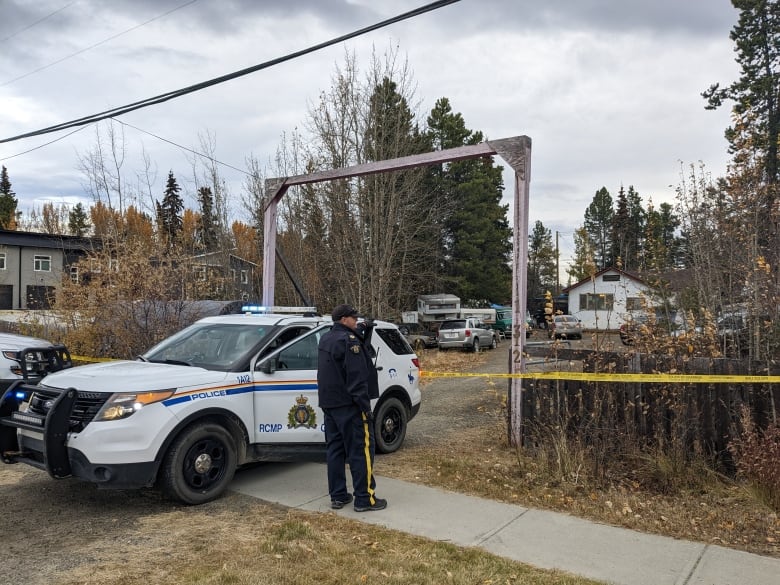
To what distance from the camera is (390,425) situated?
7.89m

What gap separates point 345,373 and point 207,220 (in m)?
22.8

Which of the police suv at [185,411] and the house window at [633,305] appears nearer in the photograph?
the police suv at [185,411]

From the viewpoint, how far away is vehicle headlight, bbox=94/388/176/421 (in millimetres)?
5223

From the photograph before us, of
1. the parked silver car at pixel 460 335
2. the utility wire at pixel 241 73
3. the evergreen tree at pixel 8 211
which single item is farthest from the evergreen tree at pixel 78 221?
the utility wire at pixel 241 73

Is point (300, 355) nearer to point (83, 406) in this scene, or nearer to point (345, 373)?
point (345, 373)

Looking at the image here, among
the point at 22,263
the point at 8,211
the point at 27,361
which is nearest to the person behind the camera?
the point at 27,361

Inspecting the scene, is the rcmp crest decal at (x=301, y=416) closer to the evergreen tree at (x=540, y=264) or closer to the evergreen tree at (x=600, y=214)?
the evergreen tree at (x=540, y=264)

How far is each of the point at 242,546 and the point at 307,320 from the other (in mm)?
2888

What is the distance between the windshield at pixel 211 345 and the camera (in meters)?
6.46

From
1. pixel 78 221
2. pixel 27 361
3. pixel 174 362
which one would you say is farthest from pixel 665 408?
pixel 78 221

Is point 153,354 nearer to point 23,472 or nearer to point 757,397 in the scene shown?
point 23,472

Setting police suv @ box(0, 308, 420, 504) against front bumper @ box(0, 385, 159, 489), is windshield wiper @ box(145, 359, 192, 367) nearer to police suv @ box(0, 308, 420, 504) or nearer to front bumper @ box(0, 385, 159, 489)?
police suv @ box(0, 308, 420, 504)

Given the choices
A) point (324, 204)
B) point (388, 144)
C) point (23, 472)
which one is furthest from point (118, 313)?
point (388, 144)

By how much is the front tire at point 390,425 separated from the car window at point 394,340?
2.18ft
